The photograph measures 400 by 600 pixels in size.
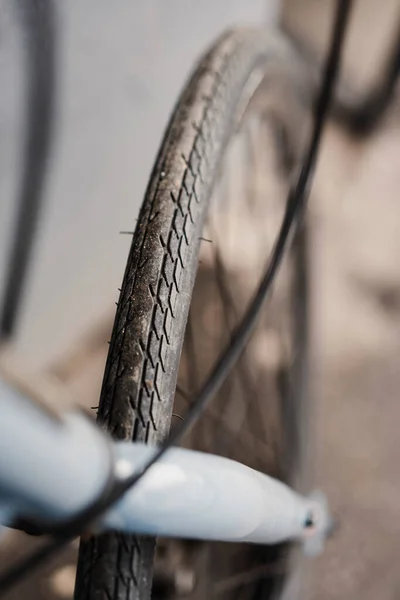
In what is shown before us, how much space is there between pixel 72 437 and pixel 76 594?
0.12 m

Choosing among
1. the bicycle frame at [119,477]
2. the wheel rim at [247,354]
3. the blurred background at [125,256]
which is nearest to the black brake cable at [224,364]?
the bicycle frame at [119,477]

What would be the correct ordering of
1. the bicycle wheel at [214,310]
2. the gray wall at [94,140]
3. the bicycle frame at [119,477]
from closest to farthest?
the bicycle frame at [119,477] → the bicycle wheel at [214,310] → the gray wall at [94,140]

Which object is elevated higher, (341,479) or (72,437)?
(72,437)

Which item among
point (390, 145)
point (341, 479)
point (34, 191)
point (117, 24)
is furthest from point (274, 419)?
point (390, 145)

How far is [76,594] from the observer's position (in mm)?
332

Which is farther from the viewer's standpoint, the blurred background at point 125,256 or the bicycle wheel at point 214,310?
the blurred background at point 125,256

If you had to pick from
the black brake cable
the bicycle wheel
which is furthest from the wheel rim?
the black brake cable

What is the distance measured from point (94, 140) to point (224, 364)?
0.56 meters

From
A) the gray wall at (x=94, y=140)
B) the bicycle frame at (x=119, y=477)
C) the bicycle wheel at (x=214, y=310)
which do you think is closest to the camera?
the bicycle frame at (x=119, y=477)

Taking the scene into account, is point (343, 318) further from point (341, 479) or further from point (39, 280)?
point (39, 280)

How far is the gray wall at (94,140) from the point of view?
26.7 inches

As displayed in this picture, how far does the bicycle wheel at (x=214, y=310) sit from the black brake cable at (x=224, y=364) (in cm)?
5

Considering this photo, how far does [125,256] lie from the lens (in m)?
0.65

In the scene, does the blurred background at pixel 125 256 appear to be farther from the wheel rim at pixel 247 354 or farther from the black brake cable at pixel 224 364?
the black brake cable at pixel 224 364
